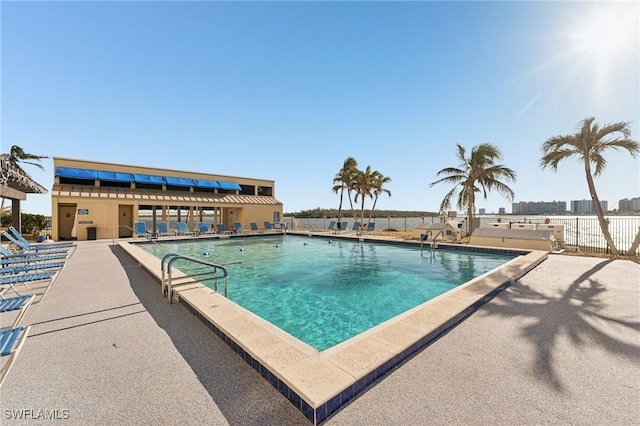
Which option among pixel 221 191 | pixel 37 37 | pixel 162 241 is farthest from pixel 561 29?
pixel 221 191

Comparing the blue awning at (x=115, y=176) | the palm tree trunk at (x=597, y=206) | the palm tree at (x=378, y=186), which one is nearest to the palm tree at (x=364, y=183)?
the palm tree at (x=378, y=186)

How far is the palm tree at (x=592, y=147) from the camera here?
31.3ft

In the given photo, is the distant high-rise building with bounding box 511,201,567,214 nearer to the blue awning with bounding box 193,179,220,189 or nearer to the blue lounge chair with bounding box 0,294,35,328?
the blue awning with bounding box 193,179,220,189

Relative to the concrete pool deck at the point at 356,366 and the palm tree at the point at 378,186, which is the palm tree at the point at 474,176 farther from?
the concrete pool deck at the point at 356,366

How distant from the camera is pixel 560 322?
3908 mm

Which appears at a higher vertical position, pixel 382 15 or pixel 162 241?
pixel 382 15

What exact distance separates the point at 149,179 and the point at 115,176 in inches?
78.3

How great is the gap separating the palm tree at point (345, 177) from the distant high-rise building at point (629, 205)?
1725cm

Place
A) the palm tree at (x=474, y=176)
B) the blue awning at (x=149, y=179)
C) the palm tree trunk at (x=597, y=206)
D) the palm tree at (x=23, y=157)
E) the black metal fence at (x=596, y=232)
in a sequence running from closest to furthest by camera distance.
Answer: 1. the palm tree trunk at (x=597, y=206)
2. the black metal fence at (x=596, y=232)
3. the palm tree at (x=474, y=176)
4. the blue awning at (x=149, y=179)
5. the palm tree at (x=23, y=157)

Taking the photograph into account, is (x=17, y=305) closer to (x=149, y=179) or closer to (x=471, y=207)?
(x=471, y=207)

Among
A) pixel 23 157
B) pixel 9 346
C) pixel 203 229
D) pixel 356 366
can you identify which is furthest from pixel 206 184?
pixel 356 366

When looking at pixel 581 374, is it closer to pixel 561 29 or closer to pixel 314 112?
pixel 561 29

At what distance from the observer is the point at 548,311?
4348mm

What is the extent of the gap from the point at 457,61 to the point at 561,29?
137 inches
